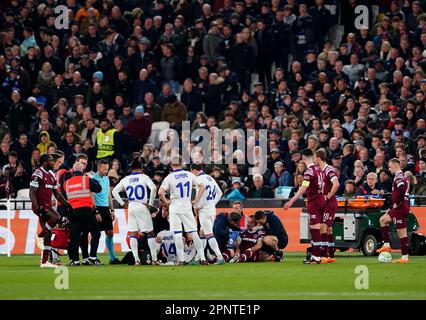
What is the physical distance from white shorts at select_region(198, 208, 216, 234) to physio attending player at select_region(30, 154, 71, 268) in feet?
8.47

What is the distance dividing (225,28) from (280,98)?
10.2 ft

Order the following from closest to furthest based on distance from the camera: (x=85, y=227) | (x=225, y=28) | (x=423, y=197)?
(x=85, y=227)
(x=423, y=197)
(x=225, y=28)

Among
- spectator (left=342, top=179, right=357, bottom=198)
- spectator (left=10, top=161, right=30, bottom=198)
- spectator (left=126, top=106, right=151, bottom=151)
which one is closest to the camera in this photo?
spectator (left=342, top=179, right=357, bottom=198)

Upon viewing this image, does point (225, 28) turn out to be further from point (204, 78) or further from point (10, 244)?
point (10, 244)

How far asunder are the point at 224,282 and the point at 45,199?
5862mm

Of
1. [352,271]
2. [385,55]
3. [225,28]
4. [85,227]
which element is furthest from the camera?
[225,28]

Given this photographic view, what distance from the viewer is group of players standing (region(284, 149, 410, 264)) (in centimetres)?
2288

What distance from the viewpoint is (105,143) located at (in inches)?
1266

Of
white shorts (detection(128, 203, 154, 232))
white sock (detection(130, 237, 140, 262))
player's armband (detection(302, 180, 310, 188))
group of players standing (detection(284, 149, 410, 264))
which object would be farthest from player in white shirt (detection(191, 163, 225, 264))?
player's armband (detection(302, 180, 310, 188))

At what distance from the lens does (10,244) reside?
29234 millimetres

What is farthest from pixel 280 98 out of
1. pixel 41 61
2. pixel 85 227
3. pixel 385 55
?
pixel 85 227

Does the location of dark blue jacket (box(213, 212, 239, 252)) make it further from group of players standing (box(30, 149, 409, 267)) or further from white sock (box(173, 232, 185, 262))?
white sock (box(173, 232, 185, 262))

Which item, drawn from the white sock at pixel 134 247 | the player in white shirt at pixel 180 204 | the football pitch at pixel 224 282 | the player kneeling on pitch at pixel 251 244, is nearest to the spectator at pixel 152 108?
the player kneeling on pitch at pixel 251 244

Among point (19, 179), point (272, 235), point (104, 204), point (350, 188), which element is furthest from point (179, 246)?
point (19, 179)
